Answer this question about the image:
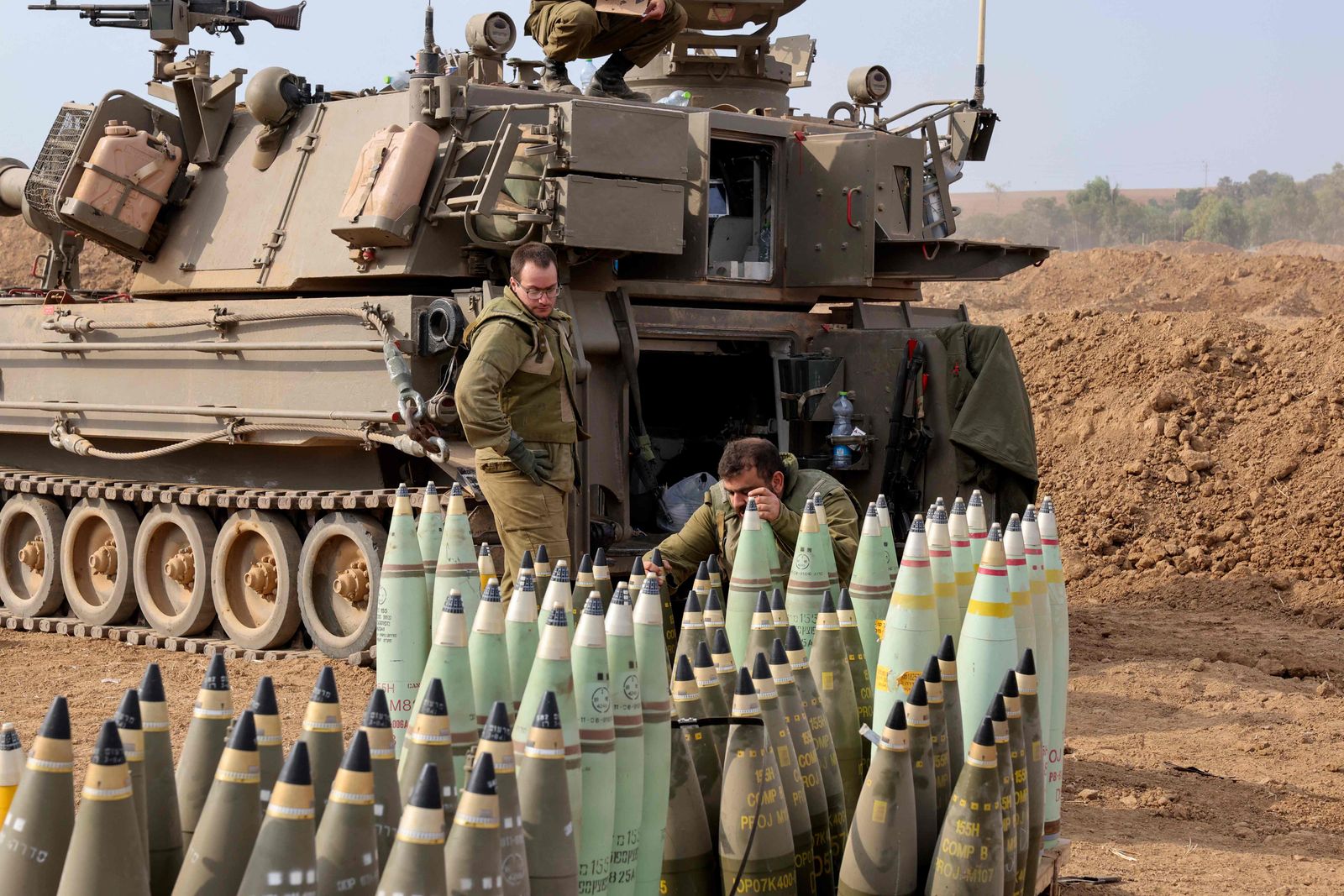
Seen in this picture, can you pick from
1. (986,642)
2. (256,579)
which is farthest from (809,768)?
(256,579)

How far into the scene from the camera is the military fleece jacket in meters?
6.63

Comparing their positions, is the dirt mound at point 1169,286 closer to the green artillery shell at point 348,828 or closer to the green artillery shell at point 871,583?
the green artillery shell at point 871,583

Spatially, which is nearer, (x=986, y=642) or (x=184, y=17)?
(x=986, y=642)

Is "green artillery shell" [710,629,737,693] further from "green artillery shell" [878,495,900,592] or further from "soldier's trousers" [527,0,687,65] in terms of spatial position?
"soldier's trousers" [527,0,687,65]

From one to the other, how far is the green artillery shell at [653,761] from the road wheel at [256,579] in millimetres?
5528

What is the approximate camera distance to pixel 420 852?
2.48 m

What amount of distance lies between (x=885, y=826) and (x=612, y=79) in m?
6.78

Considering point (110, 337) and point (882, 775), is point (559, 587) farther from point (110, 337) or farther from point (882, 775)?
point (110, 337)

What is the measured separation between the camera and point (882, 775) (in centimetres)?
331

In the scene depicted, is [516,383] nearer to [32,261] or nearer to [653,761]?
[653,761]

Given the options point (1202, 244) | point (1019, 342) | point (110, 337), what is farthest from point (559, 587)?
point (1202, 244)

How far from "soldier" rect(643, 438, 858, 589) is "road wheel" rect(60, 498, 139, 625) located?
15.2ft

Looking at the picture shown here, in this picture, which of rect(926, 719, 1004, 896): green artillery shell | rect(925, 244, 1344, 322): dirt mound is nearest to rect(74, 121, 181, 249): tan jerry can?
rect(926, 719, 1004, 896): green artillery shell

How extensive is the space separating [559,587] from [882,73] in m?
8.16
